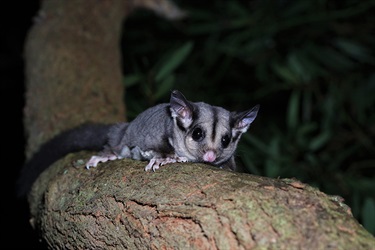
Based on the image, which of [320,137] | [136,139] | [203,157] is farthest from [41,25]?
[320,137]

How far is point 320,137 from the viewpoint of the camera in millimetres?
5492

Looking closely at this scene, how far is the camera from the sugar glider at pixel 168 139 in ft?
9.73

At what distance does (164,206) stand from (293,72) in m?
4.19

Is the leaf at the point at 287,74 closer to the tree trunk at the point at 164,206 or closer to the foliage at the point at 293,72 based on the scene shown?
the foliage at the point at 293,72

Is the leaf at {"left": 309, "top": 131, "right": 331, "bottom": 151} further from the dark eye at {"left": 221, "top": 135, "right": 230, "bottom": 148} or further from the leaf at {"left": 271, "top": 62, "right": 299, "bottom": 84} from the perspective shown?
the dark eye at {"left": 221, "top": 135, "right": 230, "bottom": 148}

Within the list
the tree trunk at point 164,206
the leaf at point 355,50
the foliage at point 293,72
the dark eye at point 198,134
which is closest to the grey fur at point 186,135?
the dark eye at point 198,134

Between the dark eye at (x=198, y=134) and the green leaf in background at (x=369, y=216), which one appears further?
the green leaf in background at (x=369, y=216)

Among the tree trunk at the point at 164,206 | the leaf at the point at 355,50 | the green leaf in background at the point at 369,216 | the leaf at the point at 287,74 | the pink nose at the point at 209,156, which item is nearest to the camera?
the tree trunk at the point at 164,206

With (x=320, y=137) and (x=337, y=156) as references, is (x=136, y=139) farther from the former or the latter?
(x=337, y=156)

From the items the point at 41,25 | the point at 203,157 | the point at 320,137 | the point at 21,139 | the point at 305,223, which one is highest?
the point at 41,25

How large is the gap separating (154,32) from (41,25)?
2709 millimetres

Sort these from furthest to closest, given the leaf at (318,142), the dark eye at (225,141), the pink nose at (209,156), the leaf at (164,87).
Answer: the leaf at (318,142)
the leaf at (164,87)
the dark eye at (225,141)
the pink nose at (209,156)

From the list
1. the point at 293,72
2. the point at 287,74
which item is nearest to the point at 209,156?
the point at 287,74

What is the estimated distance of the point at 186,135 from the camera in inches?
118
